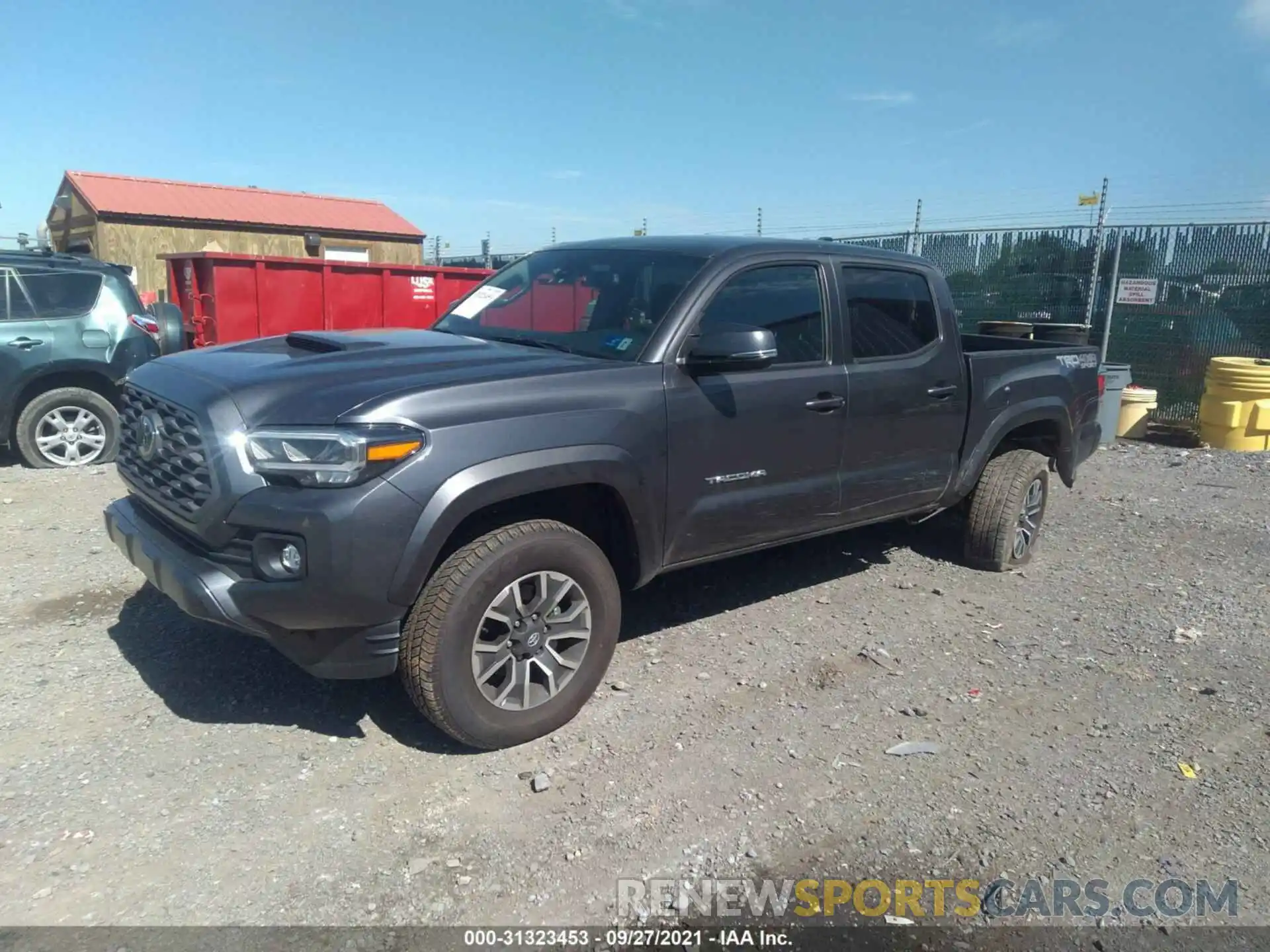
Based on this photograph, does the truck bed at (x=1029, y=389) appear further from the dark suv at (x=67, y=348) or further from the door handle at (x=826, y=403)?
the dark suv at (x=67, y=348)

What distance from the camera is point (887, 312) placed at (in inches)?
189

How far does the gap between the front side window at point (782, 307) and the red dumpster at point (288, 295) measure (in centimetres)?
645

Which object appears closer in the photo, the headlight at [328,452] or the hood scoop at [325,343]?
the headlight at [328,452]

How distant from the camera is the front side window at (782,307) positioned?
406 cm

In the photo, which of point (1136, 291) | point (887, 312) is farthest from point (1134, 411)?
point (887, 312)

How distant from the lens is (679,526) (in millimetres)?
3799

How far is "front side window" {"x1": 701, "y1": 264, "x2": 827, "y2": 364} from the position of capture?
4.06 m

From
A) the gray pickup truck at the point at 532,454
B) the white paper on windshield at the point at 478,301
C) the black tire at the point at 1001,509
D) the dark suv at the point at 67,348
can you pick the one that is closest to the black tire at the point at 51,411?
the dark suv at the point at 67,348

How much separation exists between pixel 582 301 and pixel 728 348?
0.93 m

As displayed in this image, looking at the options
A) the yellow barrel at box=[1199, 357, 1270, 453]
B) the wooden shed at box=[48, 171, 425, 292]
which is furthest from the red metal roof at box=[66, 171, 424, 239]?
the yellow barrel at box=[1199, 357, 1270, 453]

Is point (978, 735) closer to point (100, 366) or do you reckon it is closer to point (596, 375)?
point (596, 375)

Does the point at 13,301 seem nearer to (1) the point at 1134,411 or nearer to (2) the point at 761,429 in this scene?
(2) the point at 761,429

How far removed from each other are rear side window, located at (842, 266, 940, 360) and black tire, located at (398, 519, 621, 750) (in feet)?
6.34

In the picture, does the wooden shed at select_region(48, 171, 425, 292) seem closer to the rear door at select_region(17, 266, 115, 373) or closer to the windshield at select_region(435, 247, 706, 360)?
the rear door at select_region(17, 266, 115, 373)
